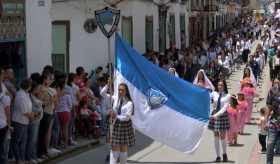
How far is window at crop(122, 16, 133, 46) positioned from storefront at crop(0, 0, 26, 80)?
10.6 metres

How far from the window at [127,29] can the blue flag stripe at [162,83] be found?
13.1 meters

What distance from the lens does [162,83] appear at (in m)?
13.0

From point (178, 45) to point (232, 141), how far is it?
22858mm

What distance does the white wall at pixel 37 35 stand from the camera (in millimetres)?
16094

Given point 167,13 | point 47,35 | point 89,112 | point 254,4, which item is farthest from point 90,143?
point 254,4

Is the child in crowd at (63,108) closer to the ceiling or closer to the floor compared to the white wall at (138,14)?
closer to the floor

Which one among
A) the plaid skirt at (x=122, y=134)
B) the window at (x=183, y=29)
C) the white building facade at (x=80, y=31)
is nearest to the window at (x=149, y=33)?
the white building facade at (x=80, y=31)

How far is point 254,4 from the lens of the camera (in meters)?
128

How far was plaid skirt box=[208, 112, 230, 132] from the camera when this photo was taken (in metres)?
13.7

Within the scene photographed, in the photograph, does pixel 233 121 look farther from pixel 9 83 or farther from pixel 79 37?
pixel 79 37

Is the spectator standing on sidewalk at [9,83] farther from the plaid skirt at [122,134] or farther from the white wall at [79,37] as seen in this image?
the white wall at [79,37]

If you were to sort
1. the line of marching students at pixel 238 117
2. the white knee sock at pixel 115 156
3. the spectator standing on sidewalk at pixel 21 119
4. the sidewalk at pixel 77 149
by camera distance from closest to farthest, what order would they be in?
1. the white knee sock at pixel 115 156
2. the spectator standing on sidewalk at pixel 21 119
3. the line of marching students at pixel 238 117
4. the sidewalk at pixel 77 149

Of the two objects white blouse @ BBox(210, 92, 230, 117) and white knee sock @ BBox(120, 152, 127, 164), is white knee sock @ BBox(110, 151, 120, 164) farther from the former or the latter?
white blouse @ BBox(210, 92, 230, 117)

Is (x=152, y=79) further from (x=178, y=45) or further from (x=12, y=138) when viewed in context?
(x=178, y=45)
